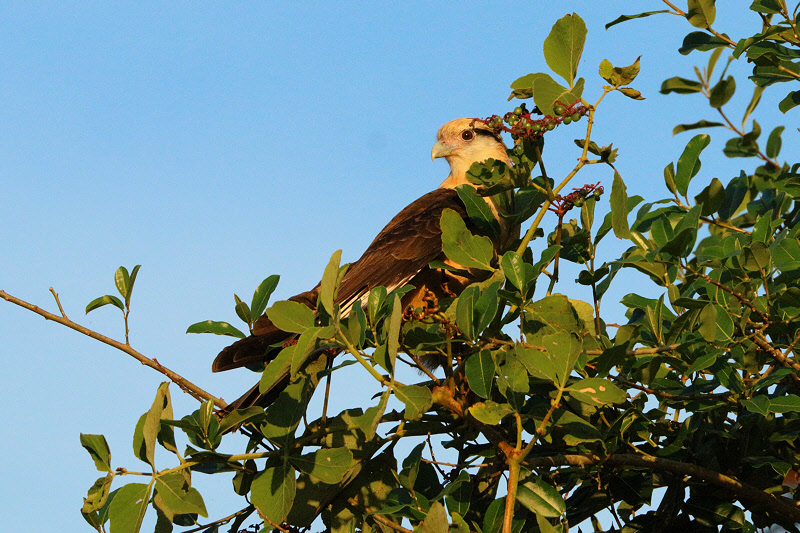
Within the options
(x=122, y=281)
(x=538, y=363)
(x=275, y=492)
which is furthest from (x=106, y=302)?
(x=538, y=363)

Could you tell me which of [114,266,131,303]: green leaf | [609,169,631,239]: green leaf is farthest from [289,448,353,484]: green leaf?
[609,169,631,239]: green leaf

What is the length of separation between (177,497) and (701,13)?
2282 millimetres

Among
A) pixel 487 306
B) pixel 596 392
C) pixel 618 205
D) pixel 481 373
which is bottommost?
pixel 596 392

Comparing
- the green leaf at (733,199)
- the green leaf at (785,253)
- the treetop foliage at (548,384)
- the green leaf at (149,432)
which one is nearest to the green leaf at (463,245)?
the treetop foliage at (548,384)

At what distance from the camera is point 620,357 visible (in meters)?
2.14

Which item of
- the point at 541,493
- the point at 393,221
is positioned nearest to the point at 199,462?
the point at 541,493

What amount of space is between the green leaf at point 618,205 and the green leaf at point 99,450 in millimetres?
1528

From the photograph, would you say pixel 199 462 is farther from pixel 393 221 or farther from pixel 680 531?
pixel 393 221

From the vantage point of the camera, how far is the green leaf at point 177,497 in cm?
194

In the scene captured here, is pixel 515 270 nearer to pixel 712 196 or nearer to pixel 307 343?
pixel 307 343

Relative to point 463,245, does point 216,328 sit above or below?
above

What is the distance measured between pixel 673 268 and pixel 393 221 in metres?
2.61

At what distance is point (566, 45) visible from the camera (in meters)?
2.21

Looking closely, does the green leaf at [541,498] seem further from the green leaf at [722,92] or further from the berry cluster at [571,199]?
the green leaf at [722,92]
